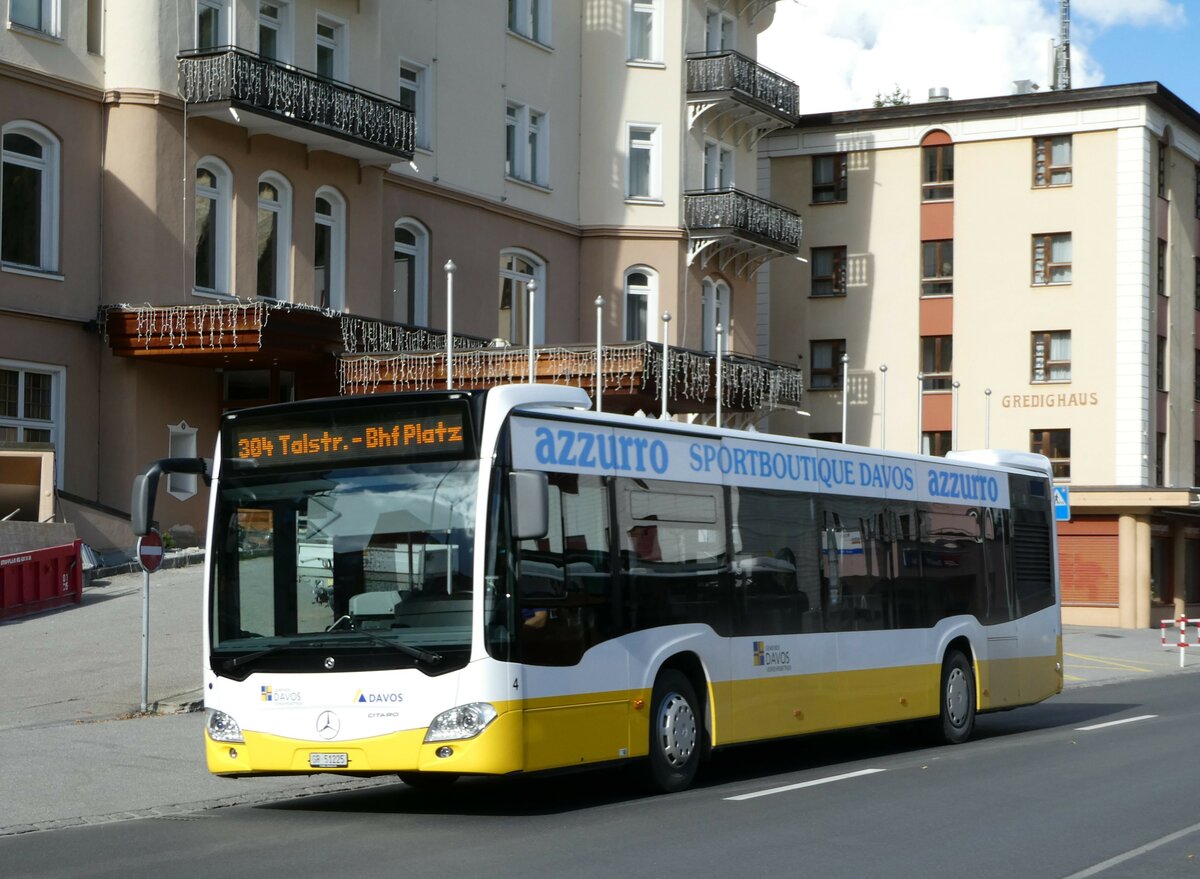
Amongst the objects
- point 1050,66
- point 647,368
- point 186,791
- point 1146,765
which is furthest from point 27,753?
point 1050,66

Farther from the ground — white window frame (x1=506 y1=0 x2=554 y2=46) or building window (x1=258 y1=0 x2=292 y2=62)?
white window frame (x1=506 y1=0 x2=554 y2=46)

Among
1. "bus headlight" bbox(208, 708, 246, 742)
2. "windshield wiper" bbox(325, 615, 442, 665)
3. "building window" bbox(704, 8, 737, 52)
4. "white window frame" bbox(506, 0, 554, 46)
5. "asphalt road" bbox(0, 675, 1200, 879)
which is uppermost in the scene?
"building window" bbox(704, 8, 737, 52)

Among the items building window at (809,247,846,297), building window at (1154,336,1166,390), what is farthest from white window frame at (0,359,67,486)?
building window at (1154,336,1166,390)

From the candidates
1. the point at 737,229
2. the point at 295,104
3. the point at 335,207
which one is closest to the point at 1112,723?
the point at 295,104

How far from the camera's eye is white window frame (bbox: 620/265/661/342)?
42.6 m

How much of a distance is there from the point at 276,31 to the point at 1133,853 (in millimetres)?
26181

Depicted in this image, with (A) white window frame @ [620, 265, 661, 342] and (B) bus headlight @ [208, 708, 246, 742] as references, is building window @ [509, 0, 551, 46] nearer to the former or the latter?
(A) white window frame @ [620, 265, 661, 342]

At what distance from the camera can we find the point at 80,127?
2953 cm

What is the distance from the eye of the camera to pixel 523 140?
4034 centimetres

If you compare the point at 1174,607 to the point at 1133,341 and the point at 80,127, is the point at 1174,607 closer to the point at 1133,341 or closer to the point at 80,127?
the point at 1133,341

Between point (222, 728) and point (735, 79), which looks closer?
point (222, 728)

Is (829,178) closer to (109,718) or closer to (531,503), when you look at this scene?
(109,718)

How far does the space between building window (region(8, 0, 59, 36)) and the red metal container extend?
924 cm

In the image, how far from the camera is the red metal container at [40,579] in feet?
76.6
